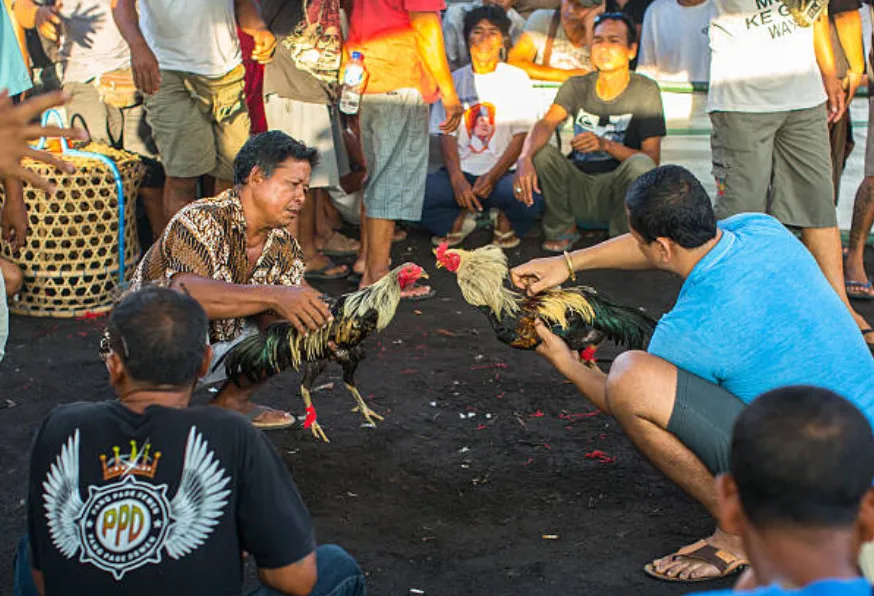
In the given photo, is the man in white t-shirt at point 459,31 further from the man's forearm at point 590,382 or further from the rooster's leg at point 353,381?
the man's forearm at point 590,382

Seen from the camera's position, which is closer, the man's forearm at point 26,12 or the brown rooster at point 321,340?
the brown rooster at point 321,340

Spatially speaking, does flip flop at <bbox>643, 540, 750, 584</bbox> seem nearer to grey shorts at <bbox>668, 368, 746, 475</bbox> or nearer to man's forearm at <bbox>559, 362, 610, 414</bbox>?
grey shorts at <bbox>668, 368, 746, 475</bbox>

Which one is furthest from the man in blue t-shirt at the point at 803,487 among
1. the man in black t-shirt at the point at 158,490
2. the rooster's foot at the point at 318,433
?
the rooster's foot at the point at 318,433

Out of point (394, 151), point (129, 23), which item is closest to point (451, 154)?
point (394, 151)

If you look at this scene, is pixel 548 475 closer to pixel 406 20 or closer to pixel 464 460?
pixel 464 460

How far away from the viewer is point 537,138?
6.75 metres

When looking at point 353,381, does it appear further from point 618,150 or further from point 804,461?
point 618,150

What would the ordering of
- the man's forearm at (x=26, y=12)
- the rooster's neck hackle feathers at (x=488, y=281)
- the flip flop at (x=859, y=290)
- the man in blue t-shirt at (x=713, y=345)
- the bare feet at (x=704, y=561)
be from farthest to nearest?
the man's forearm at (x=26, y=12), the flip flop at (x=859, y=290), the rooster's neck hackle feathers at (x=488, y=281), the bare feet at (x=704, y=561), the man in blue t-shirt at (x=713, y=345)

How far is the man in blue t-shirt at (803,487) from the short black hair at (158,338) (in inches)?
42.8

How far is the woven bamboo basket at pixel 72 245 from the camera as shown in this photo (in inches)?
223

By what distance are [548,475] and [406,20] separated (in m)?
2.96

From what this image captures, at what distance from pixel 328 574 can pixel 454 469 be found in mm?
1665

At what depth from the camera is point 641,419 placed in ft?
10.3

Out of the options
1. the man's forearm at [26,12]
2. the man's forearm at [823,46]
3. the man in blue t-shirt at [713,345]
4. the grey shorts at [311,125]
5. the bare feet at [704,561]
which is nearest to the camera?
the man in blue t-shirt at [713,345]
